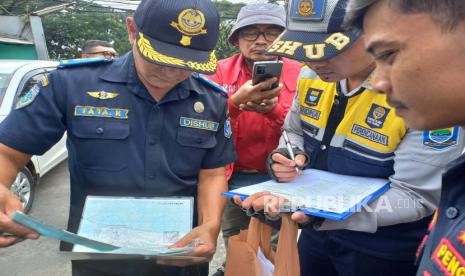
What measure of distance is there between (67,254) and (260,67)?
43.8 inches

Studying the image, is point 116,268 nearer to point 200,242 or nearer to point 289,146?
point 200,242

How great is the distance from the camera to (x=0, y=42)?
457 inches

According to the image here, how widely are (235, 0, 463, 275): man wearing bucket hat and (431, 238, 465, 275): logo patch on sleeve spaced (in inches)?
15.5

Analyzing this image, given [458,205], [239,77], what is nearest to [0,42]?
[239,77]

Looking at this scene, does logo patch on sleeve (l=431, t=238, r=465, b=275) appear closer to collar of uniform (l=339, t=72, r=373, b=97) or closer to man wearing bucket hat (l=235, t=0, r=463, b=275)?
man wearing bucket hat (l=235, t=0, r=463, b=275)

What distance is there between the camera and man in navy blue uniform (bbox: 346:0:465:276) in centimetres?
68

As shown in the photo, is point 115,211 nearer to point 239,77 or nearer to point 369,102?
point 369,102

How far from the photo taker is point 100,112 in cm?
145

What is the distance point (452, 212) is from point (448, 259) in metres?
0.12

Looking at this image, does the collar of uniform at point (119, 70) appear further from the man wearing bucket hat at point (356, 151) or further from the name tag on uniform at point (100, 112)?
the man wearing bucket hat at point (356, 151)

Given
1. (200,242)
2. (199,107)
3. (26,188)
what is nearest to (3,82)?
(26,188)

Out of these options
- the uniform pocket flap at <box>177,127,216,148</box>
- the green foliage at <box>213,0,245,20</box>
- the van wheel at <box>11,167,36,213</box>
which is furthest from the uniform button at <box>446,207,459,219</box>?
the green foliage at <box>213,0,245,20</box>

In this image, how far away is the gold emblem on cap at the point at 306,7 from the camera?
1.37 m

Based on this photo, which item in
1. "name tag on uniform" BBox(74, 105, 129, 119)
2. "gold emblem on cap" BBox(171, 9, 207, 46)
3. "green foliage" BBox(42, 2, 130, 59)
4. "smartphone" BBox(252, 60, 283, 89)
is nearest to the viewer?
"gold emblem on cap" BBox(171, 9, 207, 46)
